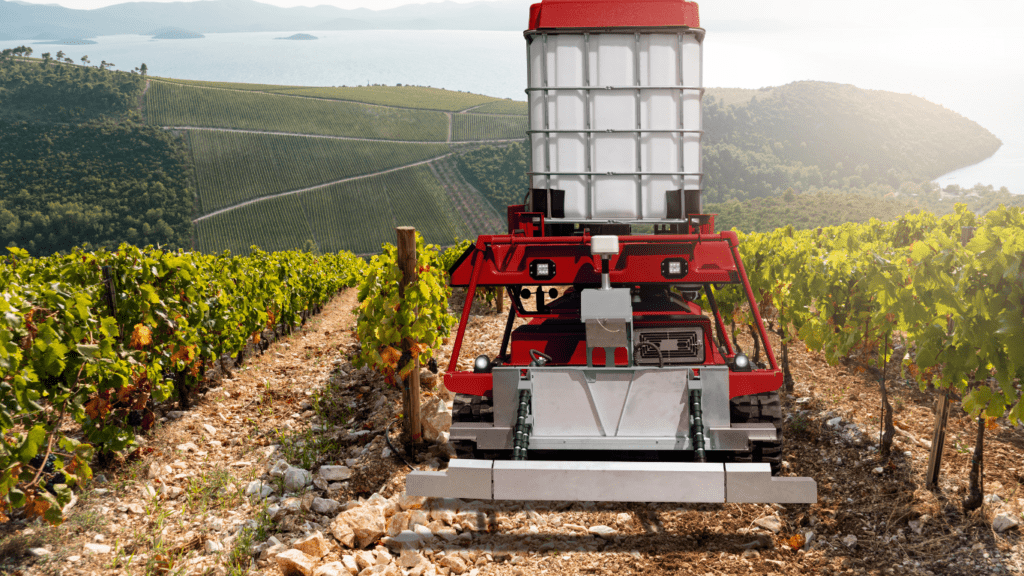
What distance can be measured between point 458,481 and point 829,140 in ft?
402

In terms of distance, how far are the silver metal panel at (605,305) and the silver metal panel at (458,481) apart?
1002mm

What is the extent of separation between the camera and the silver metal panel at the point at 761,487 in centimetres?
275

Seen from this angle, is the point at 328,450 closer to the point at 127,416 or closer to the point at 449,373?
the point at 127,416

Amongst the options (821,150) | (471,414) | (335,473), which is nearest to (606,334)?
(471,414)

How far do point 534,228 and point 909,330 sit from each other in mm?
2788

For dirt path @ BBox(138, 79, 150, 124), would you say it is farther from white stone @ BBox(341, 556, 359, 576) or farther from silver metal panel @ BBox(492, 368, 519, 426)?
silver metal panel @ BBox(492, 368, 519, 426)

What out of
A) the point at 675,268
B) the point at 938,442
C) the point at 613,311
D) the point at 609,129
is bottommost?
the point at 938,442

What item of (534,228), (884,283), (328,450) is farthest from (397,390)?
(884,283)

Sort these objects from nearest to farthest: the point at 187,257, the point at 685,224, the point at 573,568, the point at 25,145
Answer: the point at 573,568 < the point at 685,224 < the point at 187,257 < the point at 25,145

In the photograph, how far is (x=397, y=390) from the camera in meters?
6.60

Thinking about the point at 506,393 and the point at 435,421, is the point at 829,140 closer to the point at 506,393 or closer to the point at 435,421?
the point at 435,421

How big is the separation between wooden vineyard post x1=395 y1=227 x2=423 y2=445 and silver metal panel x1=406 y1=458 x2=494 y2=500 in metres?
1.94

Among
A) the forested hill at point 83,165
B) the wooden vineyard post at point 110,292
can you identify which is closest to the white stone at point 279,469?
the wooden vineyard post at point 110,292

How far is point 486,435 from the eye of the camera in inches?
135
